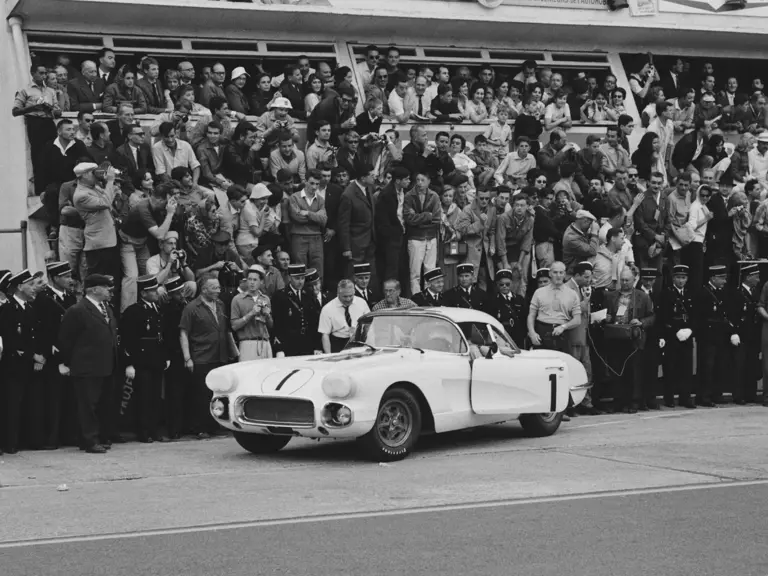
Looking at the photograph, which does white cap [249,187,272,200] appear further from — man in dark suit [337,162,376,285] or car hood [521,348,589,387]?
car hood [521,348,589,387]

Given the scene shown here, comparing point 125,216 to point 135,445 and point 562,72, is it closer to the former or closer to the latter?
point 135,445

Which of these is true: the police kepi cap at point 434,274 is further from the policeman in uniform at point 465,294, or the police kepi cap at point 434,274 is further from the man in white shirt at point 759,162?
the man in white shirt at point 759,162

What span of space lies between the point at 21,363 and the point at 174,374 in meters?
1.93

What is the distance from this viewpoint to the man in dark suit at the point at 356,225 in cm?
1728

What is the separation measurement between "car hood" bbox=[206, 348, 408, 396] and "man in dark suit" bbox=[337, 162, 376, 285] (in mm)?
4419

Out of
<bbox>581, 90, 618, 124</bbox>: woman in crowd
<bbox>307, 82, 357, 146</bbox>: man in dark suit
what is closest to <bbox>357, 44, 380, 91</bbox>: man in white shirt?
<bbox>307, 82, 357, 146</bbox>: man in dark suit

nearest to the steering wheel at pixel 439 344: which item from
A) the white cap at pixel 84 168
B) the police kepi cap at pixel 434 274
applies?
the police kepi cap at pixel 434 274

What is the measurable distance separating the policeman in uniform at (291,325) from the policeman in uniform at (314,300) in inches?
1.9

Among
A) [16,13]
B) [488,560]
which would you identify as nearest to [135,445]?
[488,560]

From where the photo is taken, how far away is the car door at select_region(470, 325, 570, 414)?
13359mm

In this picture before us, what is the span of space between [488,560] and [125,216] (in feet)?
31.7

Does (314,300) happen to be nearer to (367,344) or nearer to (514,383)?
(367,344)

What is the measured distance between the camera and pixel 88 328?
1342cm

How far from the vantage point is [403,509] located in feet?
31.0
